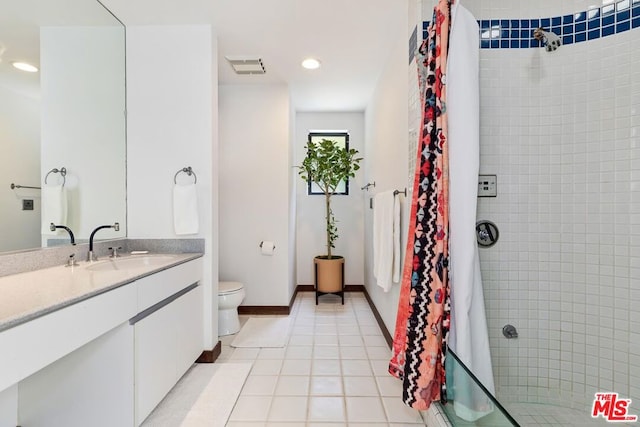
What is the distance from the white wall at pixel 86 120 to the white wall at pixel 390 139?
6.44 ft

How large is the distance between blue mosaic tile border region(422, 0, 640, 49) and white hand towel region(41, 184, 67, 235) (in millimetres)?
2240

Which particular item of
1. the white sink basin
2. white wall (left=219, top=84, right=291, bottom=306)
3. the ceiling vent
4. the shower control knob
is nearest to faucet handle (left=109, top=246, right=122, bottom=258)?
the white sink basin

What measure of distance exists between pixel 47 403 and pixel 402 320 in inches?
64.7

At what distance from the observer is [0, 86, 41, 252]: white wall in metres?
1.48

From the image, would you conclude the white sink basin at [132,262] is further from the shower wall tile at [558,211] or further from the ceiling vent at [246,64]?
the shower wall tile at [558,211]

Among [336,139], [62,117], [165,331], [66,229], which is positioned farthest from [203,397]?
[336,139]

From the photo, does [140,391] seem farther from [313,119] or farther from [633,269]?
[313,119]

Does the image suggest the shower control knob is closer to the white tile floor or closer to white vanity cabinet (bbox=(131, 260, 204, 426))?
the white tile floor

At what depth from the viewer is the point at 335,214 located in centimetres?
423

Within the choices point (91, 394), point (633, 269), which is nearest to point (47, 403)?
point (91, 394)

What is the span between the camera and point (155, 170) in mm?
2252

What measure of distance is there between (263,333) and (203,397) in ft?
3.20

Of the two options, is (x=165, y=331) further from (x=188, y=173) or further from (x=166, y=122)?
(x=166, y=122)

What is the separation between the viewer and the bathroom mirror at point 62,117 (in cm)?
151
